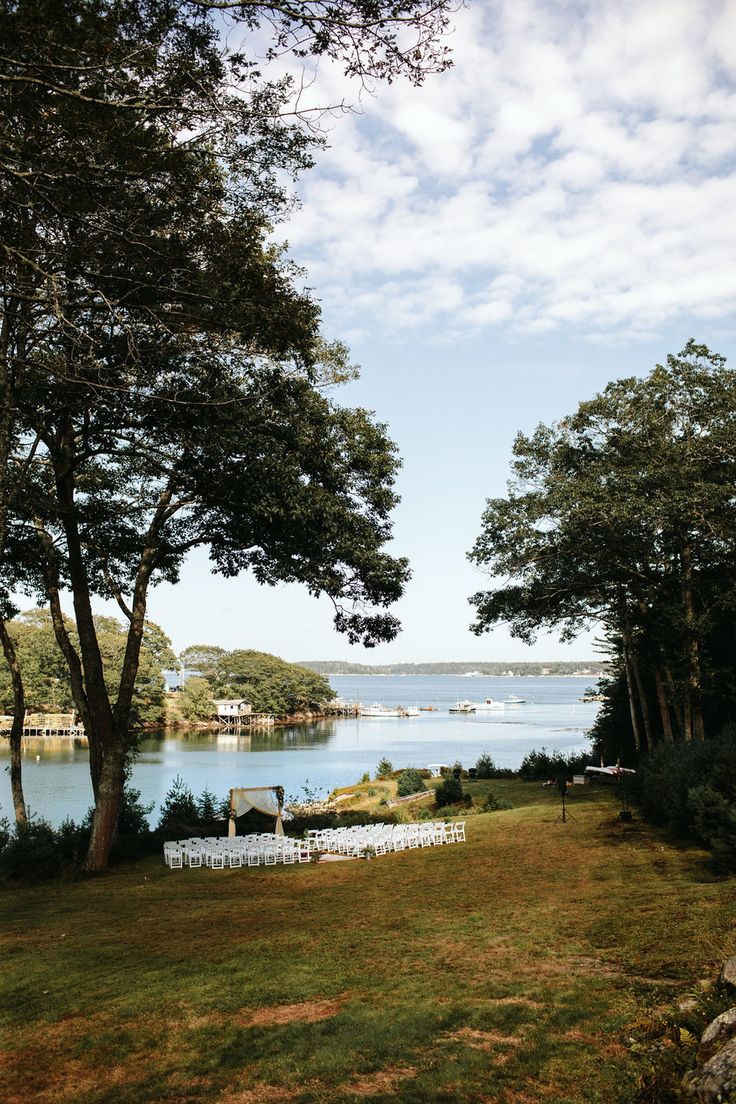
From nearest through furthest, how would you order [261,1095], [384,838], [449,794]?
1. [261,1095]
2. [384,838]
3. [449,794]

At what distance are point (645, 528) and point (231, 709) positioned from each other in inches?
3703

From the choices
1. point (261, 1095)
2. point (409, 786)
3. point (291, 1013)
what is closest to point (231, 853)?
point (291, 1013)

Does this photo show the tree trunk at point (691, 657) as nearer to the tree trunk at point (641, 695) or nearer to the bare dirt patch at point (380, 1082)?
the tree trunk at point (641, 695)

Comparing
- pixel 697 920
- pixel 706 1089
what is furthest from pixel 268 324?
pixel 706 1089

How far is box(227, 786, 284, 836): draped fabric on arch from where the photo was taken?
19266 millimetres

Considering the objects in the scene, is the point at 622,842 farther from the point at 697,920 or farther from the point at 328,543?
the point at 328,543

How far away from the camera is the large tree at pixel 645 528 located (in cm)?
2131

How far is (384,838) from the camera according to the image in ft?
57.2

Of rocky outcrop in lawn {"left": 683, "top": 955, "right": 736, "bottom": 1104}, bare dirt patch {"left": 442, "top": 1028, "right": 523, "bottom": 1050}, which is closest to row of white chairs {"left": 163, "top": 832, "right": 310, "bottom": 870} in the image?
bare dirt patch {"left": 442, "top": 1028, "right": 523, "bottom": 1050}

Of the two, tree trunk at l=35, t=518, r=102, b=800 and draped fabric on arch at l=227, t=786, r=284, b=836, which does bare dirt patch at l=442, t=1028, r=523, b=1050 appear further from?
draped fabric on arch at l=227, t=786, r=284, b=836

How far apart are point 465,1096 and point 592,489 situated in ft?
60.8

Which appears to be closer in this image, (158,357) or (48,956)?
(48,956)

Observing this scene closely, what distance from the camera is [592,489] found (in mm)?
21766

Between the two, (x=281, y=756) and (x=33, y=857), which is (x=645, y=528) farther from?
(x=281, y=756)
